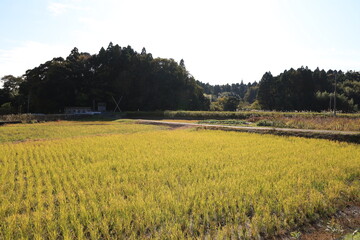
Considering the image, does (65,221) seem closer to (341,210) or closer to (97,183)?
(97,183)

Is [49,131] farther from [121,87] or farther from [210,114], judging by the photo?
[121,87]

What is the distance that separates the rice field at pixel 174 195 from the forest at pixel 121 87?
122 ft

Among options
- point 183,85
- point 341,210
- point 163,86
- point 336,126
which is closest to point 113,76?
point 163,86

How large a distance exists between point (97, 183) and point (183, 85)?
1746 inches

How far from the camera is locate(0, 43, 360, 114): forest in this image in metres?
41.9

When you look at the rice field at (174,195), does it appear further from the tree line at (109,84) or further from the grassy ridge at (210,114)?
the tree line at (109,84)

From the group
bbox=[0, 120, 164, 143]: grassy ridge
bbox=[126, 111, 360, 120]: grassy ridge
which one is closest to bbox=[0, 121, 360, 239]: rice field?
bbox=[0, 120, 164, 143]: grassy ridge

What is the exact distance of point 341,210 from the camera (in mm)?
4750

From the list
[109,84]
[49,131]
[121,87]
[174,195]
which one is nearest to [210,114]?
[49,131]

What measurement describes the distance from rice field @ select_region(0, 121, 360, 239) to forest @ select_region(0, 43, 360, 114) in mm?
37284

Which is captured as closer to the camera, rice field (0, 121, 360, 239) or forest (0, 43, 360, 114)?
rice field (0, 121, 360, 239)

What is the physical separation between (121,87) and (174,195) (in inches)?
1655

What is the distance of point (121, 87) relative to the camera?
4478 centimetres

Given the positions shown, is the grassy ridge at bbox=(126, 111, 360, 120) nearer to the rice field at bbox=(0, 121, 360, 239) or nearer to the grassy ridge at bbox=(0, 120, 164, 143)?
the grassy ridge at bbox=(0, 120, 164, 143)
